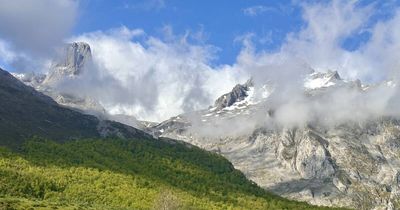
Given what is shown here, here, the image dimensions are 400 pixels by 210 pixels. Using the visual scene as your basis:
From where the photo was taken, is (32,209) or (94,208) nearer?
(32,209)

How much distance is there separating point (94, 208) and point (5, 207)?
46.9 metres

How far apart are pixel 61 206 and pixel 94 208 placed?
630 inches

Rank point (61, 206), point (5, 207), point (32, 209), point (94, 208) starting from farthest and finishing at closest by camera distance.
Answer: point (94, 208) → point (61, 206) → point (32, 209) → point (5, 207)

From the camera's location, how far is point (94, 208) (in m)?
199

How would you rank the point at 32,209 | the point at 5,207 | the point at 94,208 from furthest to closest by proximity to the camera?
the point at 94,208, the point at 32,209, the point at 5,207

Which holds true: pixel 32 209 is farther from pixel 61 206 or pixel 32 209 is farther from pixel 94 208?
pixel 94 208

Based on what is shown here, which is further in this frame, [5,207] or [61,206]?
[61,206]

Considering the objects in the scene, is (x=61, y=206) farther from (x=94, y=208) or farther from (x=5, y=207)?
(x=5, y=207)

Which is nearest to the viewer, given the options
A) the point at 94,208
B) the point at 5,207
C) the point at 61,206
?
the point at 5,207

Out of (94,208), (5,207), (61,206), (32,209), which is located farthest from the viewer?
(94,208)

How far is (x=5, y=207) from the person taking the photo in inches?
6127

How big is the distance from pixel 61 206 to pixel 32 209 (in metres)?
20.1

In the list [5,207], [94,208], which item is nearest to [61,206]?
[94,208]

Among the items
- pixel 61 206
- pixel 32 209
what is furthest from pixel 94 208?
pixel 32 209
